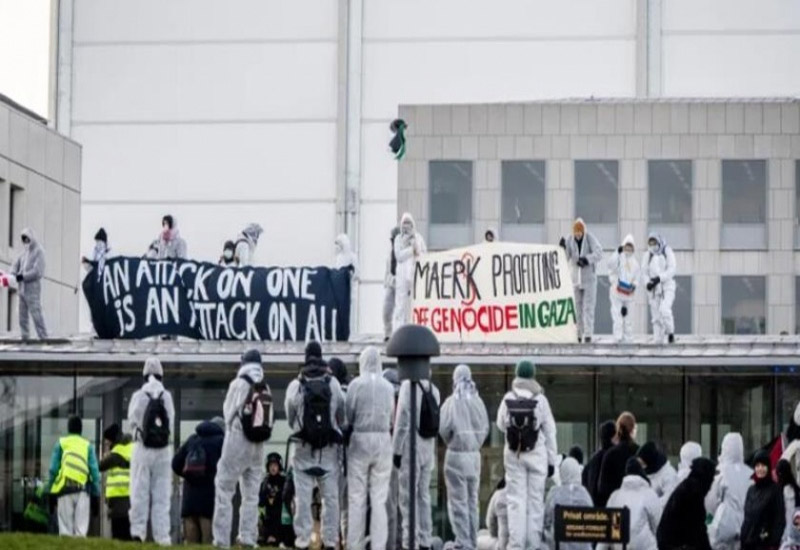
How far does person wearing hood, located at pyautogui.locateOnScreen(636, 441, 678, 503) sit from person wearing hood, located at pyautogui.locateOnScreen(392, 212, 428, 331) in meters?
8.69

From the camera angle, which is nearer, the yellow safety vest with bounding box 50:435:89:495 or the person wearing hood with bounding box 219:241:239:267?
the yellow safety vest with bounding box 50:435:89:495

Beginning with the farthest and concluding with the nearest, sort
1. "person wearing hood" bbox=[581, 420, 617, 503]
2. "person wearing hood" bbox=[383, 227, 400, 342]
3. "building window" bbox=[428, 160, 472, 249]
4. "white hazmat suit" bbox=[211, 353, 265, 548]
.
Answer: "building window" bbox=[428, 160, 472, 249]
"person wearing hood" bbox=[383, 227, 400, 342]
"person wearing hood" bbox=[581, 420, 617, 503]
"white hazmat suit" bbox=[211, 353, 265, 548]

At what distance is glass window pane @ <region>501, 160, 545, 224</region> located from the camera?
65.3 metres

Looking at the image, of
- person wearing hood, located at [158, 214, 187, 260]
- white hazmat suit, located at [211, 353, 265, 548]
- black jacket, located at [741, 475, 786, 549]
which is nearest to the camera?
black jacket, located at [741, 475, 786, 549]

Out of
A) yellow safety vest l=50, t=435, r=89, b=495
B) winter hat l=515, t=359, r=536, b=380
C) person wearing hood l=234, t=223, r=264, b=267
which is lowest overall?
A: yellow safety vest l=50, t=435, r=89, b=495

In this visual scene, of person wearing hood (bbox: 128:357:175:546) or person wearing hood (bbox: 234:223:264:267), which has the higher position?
person wearing hood (bbox: 234:223:264:267)

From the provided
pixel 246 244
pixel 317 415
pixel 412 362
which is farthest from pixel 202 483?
pixel 246 244

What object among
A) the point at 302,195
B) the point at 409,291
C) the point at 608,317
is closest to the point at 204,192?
the point at 302,195

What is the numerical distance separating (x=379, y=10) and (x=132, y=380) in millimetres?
41831

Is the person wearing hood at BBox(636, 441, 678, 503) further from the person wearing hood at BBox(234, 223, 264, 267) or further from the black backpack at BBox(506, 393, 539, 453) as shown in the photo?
the person wearing hood at BBox(234, 223, 264, 267)

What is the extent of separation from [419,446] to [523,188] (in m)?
31.6

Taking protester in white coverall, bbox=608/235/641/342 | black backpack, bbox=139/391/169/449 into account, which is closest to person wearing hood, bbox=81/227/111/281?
protester in white coverall, bbox=608/235/641/342

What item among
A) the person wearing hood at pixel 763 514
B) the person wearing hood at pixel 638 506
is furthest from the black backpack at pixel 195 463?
the person wearing hood at pixel 763 514

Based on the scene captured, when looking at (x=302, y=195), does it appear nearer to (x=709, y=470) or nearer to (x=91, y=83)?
(x=91, y=83)
